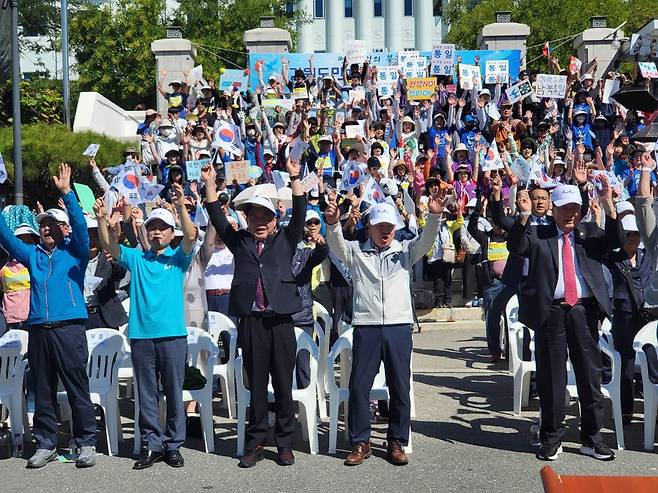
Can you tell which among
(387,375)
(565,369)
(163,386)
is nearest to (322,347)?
(387,375)

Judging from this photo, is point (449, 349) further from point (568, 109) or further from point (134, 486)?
point (568, 109)

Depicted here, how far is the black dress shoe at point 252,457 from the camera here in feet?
24.3

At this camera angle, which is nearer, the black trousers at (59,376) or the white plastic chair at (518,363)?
A: the black trousers at (59,376)

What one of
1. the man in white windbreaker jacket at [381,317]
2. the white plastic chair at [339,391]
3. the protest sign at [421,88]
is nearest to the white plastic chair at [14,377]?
the white plastic chair at [339,391]

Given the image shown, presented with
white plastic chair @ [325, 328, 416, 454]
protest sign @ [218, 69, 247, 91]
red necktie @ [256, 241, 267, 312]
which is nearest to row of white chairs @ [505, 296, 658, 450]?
white plastic chair @ [325, 328, 416, 454]

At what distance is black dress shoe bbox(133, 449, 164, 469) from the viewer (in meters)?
7.40

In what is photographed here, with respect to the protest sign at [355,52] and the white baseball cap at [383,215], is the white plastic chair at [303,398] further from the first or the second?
the protest sign at [355,52]

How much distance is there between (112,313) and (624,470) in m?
4.53

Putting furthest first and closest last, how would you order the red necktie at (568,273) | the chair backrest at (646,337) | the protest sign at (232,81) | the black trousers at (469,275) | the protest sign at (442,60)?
1. the protest sign at (232,81)
2. the protest sign at (442,60)
3. the black trousers at (469,275)
4. the chair backrest at (646,337)
5. the red necktie at (568,273)

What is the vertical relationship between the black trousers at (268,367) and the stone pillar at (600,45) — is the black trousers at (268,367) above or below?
below

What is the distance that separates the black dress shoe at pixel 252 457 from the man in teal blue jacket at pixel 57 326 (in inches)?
44.8

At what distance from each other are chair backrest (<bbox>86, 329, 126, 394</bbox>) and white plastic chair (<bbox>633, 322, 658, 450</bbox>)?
13.9 feet

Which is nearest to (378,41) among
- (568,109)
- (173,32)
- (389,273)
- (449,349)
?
(173,32)

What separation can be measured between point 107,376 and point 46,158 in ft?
39.0
